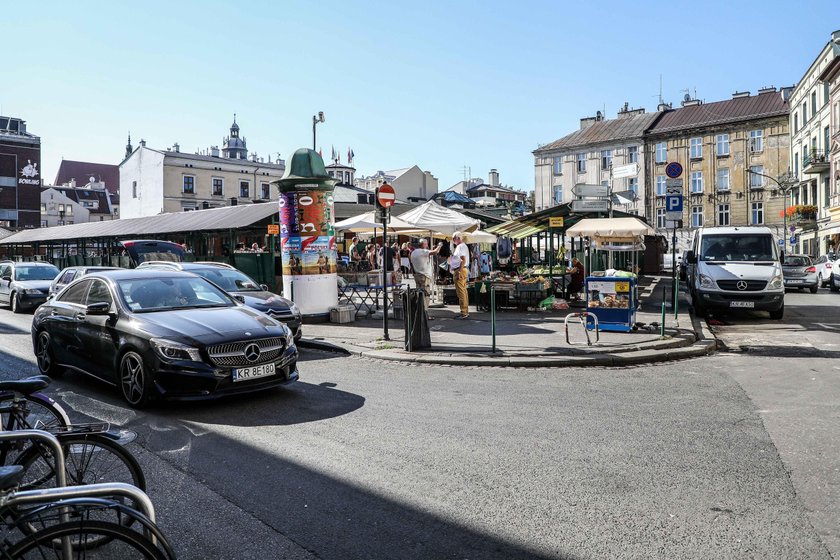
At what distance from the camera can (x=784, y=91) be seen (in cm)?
5850

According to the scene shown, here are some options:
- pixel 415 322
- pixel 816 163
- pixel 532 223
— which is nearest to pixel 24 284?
pixel 415 322

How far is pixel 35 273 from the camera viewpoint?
68.9 feet

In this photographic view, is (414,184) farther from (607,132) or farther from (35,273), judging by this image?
(35,273)

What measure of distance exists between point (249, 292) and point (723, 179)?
Answer: 57.2 m

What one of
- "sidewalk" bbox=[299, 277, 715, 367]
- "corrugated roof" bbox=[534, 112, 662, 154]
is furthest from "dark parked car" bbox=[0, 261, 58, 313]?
"corrugated roof" bbox=[534, 112, 662, 154]

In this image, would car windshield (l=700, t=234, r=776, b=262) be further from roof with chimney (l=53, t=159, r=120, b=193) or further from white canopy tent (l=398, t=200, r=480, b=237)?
roof with chimney (l=53, t=159, r=120, b=193)

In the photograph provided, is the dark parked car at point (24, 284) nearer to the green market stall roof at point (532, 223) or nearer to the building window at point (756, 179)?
the green market stall roof at point (532, 223)

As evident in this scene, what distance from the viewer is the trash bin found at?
11.0 m

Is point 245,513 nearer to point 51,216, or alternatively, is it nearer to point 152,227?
point 152,227

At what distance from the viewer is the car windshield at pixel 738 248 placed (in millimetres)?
16000

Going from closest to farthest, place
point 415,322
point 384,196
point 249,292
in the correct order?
point 415,322 < point 384,196 < point 249,292

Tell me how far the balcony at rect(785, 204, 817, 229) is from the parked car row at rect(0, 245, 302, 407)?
156 ft

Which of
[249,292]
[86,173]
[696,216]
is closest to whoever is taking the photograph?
[249,292]

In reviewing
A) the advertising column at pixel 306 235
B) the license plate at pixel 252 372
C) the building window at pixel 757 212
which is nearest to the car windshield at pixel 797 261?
the advertising column at pixel 306 235
